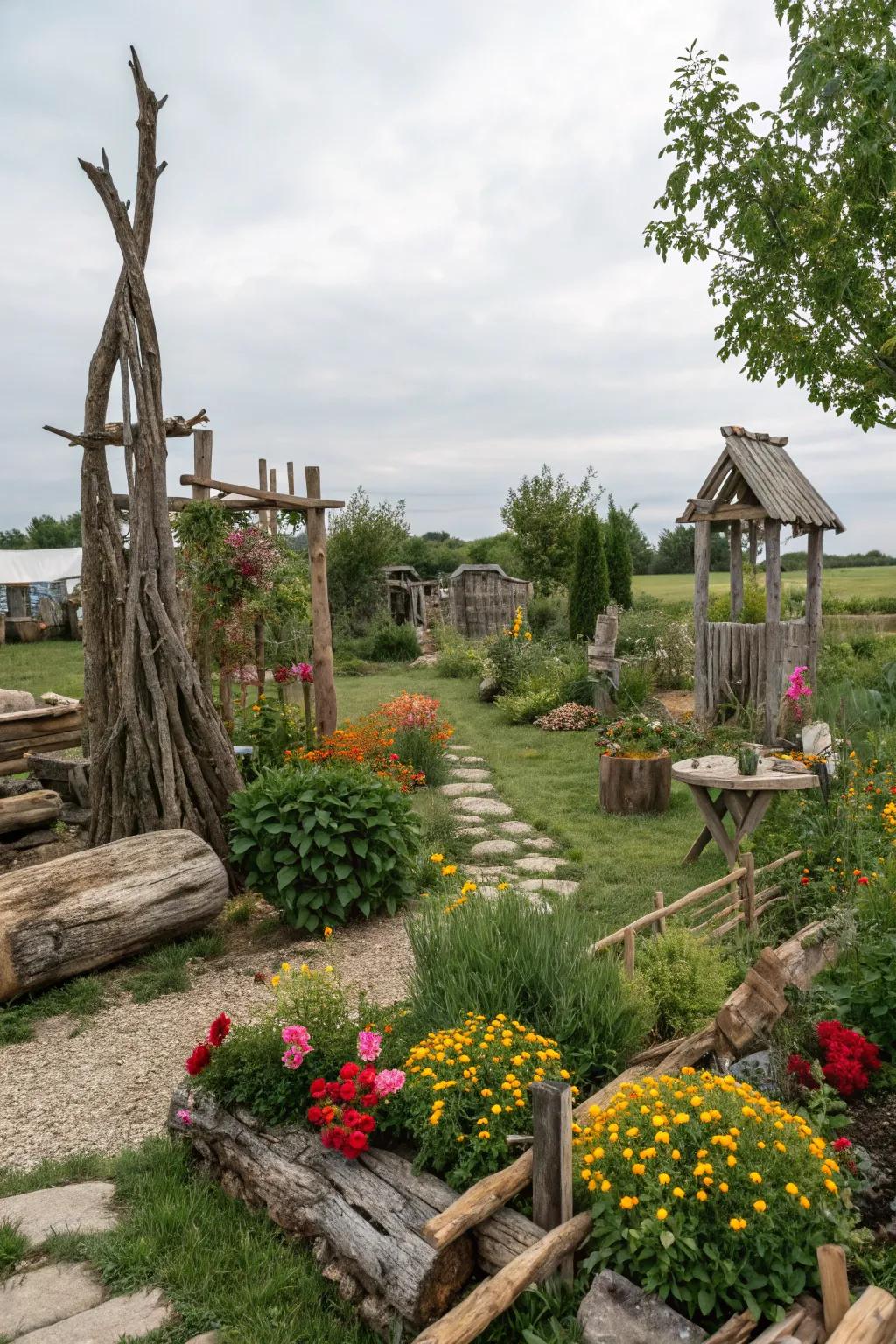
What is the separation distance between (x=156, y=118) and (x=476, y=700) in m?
9.93

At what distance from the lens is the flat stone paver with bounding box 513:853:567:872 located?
623 cm

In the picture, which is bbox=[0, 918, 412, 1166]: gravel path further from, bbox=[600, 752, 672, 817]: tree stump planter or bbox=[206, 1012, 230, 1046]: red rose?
bbox=[600, 752, 672, 817]: tree stump planter

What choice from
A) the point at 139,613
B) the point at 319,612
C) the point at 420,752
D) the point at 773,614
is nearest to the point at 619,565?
the point at 773,614

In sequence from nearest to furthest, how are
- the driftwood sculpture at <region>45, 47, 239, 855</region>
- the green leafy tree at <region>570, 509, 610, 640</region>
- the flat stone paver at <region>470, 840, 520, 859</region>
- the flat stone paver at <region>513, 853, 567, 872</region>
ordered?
the driftwood sculpture at <region>45, 47, 239, 855</region>
the flat stone paver at <region>513, 853, 567, 872</region>
the flat stone paver at <region>470, 840, 520, 859</region>
the green leafy tree at <region>570, 509, 610, 640</region>

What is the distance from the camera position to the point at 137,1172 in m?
3.10

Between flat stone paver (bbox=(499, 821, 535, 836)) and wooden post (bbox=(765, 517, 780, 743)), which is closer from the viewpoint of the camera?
flat stone paver (bbox=(499, 821, 535, 836))

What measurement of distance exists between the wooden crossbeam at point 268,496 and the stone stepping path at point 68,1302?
17.6 ft

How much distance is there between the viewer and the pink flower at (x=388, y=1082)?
268 cm

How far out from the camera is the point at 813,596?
10.1 meters

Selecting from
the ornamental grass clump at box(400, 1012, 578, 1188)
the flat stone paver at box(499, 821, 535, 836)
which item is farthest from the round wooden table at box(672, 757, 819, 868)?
the ornamental grass clump at box(400, 1012, 578, 1188)

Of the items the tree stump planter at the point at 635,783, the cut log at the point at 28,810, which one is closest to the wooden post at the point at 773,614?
the tree stump planter at the point at 635,783

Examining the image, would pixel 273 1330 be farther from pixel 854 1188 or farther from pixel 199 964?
pixel 199 964

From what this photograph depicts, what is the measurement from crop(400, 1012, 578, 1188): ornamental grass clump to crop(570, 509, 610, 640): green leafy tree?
13.9 meters

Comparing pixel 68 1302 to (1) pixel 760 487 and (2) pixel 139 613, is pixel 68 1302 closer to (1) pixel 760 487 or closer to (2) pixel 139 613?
(2) pixel 139 613
